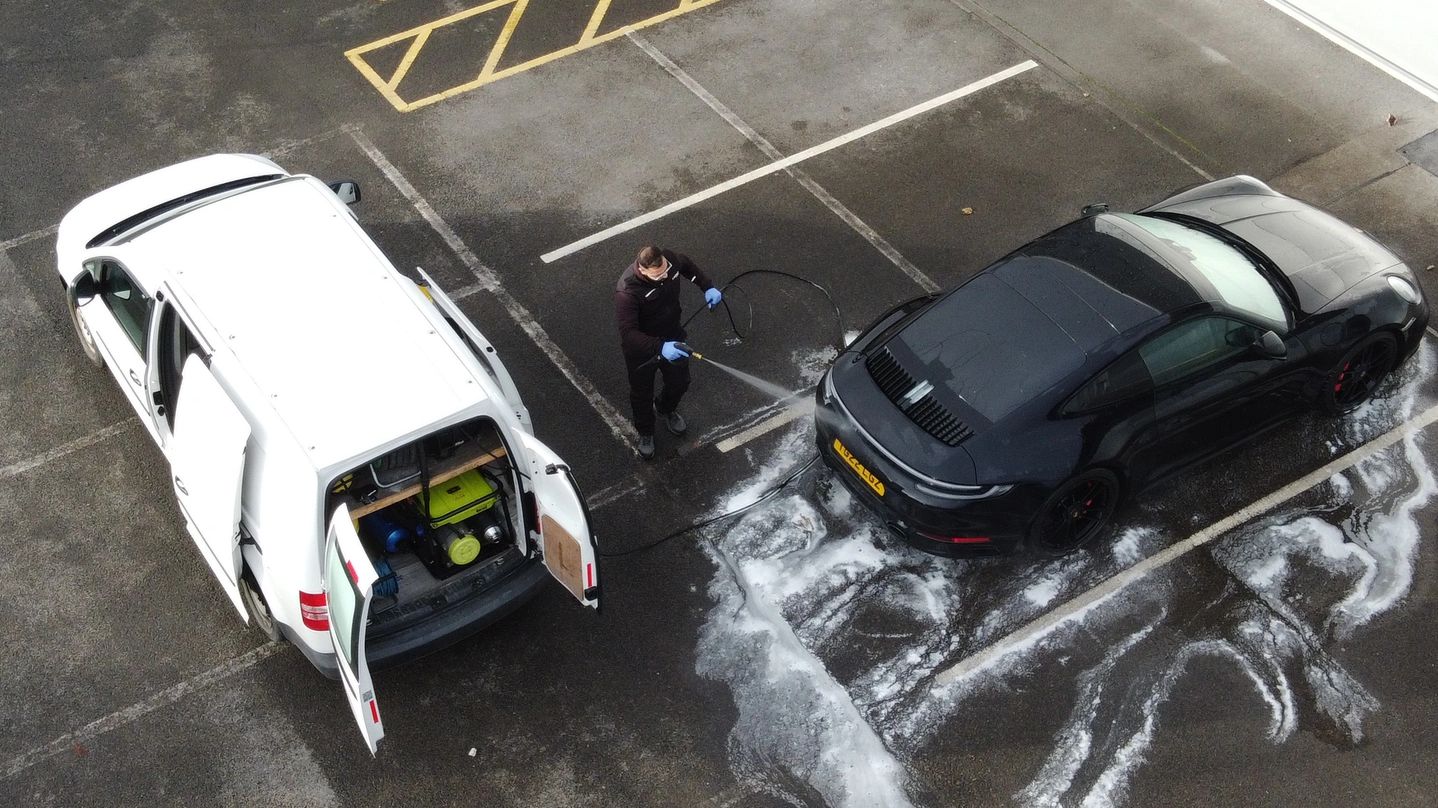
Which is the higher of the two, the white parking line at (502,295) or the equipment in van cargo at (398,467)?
the equipment in van cargo at (398,467)

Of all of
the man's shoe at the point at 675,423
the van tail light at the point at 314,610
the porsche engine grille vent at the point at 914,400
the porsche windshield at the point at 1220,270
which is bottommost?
the man's shoe at the point at 675,423

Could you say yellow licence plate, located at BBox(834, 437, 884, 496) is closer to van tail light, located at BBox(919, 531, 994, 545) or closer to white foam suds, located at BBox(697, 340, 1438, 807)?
van tail light, located at BBox(919, 531, 994, 545)

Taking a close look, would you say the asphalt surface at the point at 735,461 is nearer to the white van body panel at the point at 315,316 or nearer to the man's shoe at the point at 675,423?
the man's shoe at the point at 675,423

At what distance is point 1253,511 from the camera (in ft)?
26.3

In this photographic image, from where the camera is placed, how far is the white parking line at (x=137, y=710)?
264 inches

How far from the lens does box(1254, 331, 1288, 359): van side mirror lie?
24.4 feet

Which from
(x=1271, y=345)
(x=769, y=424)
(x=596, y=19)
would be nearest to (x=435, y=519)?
(x=769, y=424)

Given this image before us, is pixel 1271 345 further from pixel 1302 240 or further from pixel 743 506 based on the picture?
pixel 743 506

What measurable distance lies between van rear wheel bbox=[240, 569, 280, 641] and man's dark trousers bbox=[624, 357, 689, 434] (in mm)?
2546

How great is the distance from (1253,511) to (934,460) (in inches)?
97.0

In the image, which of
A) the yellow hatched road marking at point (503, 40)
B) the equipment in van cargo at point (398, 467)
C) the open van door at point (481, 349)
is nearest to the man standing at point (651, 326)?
the open van door at point (481, 349)

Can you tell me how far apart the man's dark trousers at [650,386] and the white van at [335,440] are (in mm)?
948

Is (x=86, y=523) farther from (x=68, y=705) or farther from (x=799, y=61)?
(x=799, y=61)

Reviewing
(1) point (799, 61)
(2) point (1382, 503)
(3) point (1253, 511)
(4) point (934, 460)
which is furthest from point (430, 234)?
(2) point (1382, 503)
